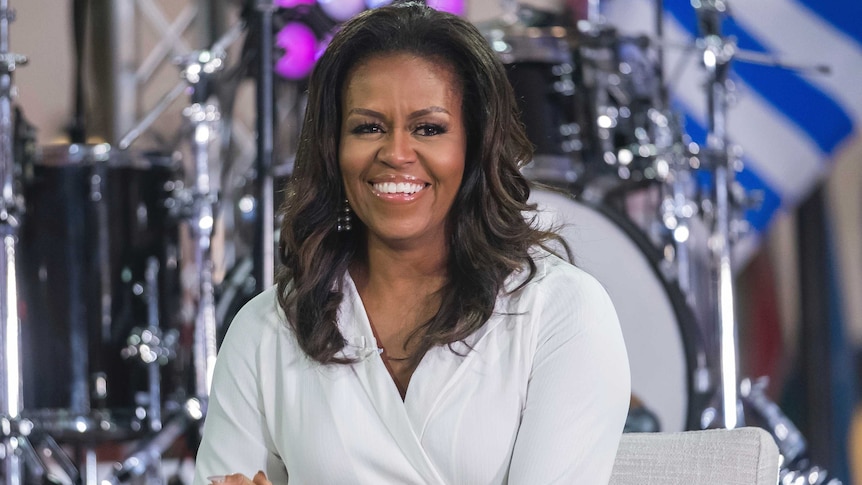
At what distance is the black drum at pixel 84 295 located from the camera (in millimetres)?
3643

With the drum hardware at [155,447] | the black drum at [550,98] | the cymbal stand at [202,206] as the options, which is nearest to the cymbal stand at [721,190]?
the black drum at [550,98]

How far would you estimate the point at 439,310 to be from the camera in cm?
155

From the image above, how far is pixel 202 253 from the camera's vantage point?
3646 millimetres

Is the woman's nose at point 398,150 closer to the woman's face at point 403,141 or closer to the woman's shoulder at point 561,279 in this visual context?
the woman's face at point 403,141

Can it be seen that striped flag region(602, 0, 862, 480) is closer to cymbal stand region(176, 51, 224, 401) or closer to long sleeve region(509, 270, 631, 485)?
cymbal stand region(176, 51, 224, 401)

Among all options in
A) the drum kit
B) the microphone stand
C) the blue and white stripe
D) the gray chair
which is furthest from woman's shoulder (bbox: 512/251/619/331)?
the blue and white stripe

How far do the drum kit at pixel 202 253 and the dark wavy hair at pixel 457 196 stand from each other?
6.11 ft

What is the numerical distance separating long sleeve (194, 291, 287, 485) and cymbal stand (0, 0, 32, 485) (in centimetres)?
211

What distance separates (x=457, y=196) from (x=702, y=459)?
49 centimetres

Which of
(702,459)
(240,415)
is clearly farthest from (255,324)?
(702,459)

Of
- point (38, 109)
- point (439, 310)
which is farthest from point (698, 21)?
point (439, 310)

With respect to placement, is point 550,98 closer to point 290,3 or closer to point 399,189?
point 290,3

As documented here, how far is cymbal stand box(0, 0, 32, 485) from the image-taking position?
11.3 feet

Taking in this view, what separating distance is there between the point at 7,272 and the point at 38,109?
0.67 m
